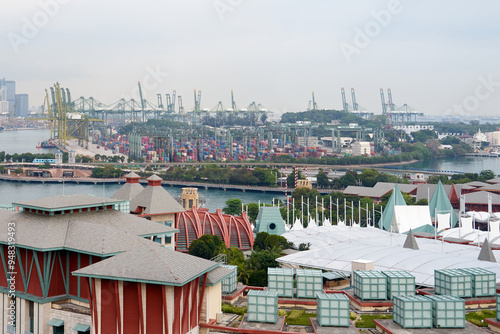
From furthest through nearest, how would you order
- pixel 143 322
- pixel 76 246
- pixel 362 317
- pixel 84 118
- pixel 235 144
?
pixel 84 118, pixel 235 144, pixel 76 246, pixel 362 317, pixel 143 322

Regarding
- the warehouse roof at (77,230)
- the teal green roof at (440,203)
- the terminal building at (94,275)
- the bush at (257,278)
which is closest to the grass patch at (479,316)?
the terminal building at (94,275)

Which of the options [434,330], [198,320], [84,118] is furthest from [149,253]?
[84,118]

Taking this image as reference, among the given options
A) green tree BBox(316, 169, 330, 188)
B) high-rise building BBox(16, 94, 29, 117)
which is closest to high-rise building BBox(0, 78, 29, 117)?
high-rise building BBox(16, 94, 29, 117)

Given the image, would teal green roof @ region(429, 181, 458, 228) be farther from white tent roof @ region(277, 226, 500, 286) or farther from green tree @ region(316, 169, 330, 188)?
green tree @ region(316, 169, 330, 188)

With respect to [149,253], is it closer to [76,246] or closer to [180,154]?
[76,246]

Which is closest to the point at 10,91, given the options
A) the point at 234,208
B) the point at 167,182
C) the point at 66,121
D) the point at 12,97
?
the point at 12,97

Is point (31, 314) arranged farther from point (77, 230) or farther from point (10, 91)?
point (10, 91)
